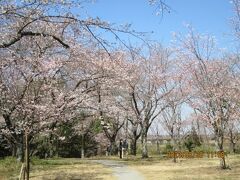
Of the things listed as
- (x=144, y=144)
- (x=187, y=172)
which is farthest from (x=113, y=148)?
(x=187, y=172)

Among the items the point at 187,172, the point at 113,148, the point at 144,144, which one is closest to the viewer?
the point at 187,172

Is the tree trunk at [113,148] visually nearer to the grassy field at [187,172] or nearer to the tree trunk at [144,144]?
the tree trunk at [144,144]

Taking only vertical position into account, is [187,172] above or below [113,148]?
below

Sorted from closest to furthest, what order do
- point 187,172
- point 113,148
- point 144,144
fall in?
point 187,172 → point 144,144 → point 113,148

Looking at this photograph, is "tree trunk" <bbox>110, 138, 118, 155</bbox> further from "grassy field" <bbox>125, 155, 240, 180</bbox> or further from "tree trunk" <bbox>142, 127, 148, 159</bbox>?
"grassy field" <bbox>125, 155, 240, 180</bbox>

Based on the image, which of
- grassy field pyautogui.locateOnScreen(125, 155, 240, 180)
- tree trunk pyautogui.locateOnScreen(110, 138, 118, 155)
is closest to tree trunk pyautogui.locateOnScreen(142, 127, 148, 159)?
grassy field pyautogui.locateOnScreen(125, 155, 240, 180)

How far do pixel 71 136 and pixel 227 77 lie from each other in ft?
69.1

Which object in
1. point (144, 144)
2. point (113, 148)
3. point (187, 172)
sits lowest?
point (187, 172)

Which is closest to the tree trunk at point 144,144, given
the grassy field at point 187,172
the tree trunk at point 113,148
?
the grassy field at point 187,172

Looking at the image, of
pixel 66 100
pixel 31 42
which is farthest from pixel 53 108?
pixel 31 42

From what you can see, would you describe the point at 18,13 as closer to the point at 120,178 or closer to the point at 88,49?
the point at 120,178

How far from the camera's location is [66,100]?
77.7 feet

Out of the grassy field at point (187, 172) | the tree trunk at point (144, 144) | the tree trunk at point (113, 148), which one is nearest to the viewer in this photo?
the grassy field at point (187, 172)

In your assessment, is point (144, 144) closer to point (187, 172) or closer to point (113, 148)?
point (113, 148)
